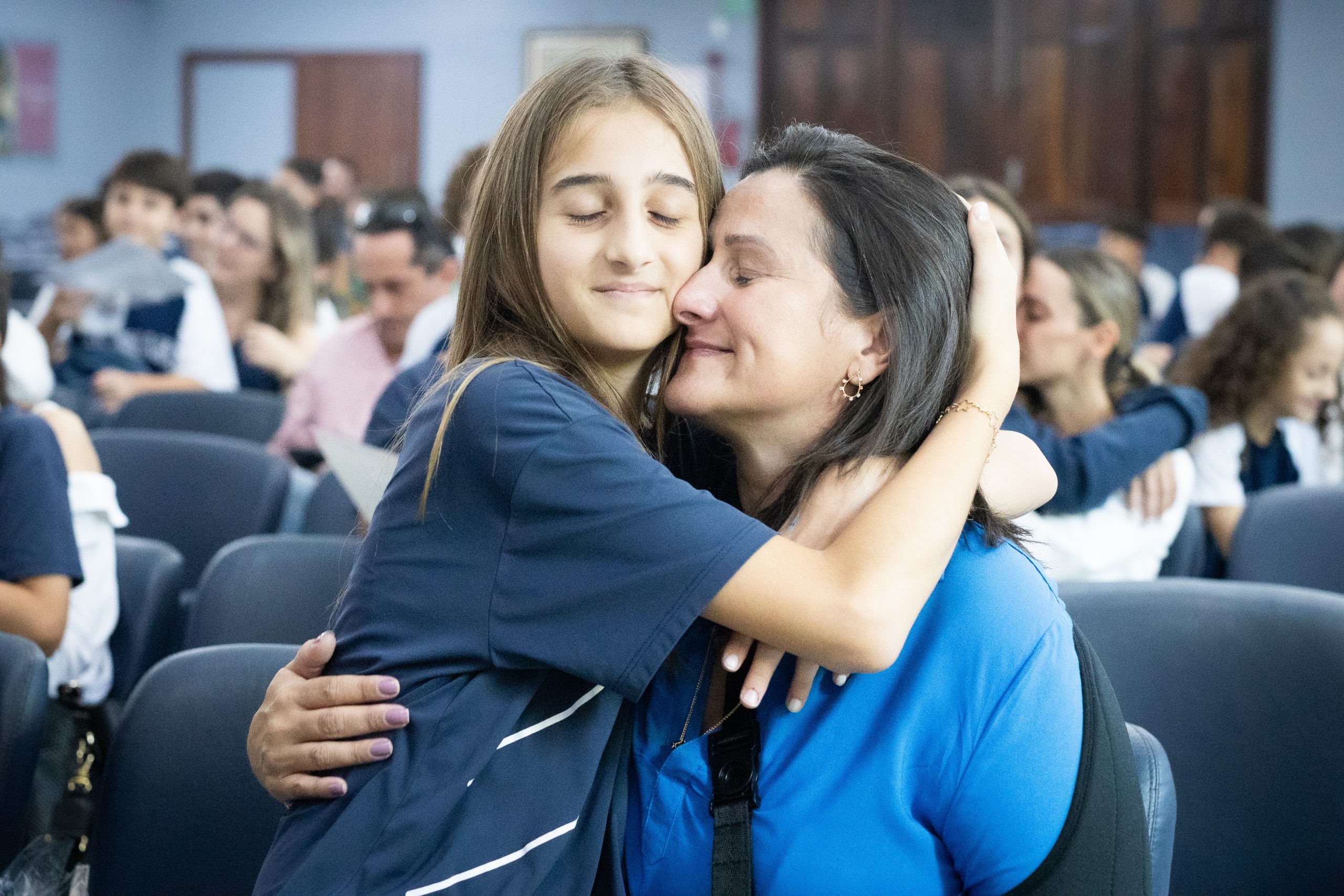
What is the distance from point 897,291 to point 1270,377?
7.86 feet

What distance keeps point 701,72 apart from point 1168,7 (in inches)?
131

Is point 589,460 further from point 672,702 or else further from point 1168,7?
point 1168,7

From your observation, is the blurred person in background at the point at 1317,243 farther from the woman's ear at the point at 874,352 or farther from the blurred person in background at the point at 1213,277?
the woman's ear at the point at 874,352

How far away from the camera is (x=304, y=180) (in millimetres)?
7359

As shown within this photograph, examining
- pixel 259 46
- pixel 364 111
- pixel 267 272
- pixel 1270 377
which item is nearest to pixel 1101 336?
pixel 1270 377

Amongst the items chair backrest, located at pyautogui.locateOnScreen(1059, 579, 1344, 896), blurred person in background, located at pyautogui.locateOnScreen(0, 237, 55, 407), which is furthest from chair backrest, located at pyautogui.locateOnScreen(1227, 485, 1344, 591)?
blurred person in background, located at pyautogui.locateOnScreen(0, 237, 55, 407)

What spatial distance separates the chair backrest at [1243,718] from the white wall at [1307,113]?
8.36m

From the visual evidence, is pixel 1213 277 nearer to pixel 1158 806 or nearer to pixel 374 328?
pixel 374 328

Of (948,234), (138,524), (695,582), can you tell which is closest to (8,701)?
(695,582)

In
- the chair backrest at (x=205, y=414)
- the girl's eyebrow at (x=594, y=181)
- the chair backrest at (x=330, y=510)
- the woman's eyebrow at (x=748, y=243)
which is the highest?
the girl's eyebrow at (x=594, y=181)

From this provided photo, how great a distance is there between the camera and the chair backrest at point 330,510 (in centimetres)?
272

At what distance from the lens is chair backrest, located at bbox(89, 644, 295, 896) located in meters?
1.55

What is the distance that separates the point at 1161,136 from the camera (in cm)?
907

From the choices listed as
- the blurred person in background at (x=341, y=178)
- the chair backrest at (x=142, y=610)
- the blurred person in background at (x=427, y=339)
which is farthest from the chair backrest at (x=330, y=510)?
the blurred person in background at (x=341, y=178)
